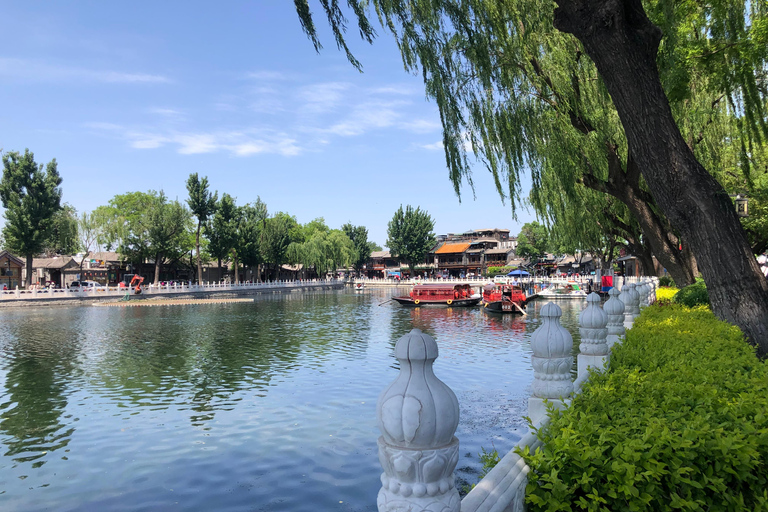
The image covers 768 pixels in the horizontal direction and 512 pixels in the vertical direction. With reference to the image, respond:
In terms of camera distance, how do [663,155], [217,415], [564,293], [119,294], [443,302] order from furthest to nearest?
1. [564,293]
2. [119,294]
3. [443,302]
4. [217,415]
5. [663,155]

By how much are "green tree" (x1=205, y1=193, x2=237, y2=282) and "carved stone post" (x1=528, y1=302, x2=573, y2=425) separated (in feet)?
182

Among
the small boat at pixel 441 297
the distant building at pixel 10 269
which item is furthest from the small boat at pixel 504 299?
the distant building at pixel 10 269

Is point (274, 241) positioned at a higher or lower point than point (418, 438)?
higher

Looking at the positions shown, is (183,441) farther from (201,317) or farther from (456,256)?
(456,256)

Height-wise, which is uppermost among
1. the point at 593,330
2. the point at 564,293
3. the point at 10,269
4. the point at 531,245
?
the point at 531,245

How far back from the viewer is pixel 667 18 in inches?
283

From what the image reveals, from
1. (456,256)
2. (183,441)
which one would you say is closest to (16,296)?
(183,441)

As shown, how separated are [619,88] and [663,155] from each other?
3.29 ft

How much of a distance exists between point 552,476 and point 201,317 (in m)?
30.0

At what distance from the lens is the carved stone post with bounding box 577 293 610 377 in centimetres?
560

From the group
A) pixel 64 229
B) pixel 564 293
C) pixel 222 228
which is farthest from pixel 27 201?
pixel 564 293

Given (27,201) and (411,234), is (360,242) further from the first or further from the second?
(27,201)

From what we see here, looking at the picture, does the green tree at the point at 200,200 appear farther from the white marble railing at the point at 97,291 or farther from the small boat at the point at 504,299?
the small boat at the point at 504,299

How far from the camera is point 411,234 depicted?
82000 mm
